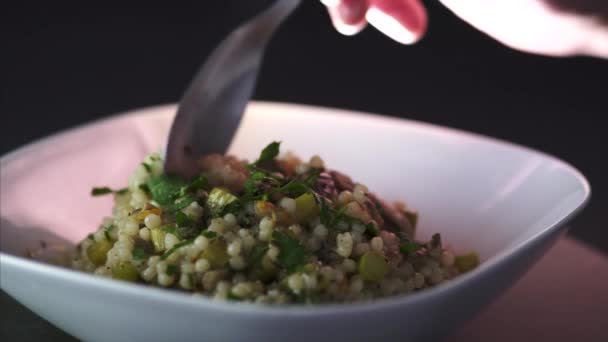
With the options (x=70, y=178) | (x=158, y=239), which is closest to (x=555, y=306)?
(x=158, y=239)

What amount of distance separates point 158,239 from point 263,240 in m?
0.16

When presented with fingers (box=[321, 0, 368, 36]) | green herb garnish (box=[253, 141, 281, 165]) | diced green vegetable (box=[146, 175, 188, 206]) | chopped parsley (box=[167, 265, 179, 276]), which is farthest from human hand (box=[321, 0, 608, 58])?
chopped parsley (box=[167, 265, 179, 276])

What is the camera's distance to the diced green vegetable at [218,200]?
3.93 ft

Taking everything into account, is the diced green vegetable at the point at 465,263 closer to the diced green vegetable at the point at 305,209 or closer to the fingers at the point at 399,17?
the diced green vegetable at the point at 305,209

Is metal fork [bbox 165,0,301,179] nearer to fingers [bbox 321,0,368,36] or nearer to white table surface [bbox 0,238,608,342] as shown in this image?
fingers [bbox 321,0,368,36]

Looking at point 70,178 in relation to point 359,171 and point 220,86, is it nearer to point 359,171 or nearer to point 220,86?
point 220,86

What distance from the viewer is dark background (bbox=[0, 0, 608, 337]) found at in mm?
2607

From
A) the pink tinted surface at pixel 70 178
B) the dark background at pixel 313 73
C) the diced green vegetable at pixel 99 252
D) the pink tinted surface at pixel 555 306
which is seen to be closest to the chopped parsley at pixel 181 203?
the diced green vegetable at pixel 99 252

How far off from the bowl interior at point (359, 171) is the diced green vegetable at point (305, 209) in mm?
417

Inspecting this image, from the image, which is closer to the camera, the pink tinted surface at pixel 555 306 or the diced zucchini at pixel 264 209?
the diced zucchini at pixel 264 209

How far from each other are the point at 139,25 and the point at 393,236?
2093 mm

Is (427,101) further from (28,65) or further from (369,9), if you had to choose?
(28,65)

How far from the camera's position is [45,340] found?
4.10 ft

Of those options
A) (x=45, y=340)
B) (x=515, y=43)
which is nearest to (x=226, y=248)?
(x=45, y=340)
